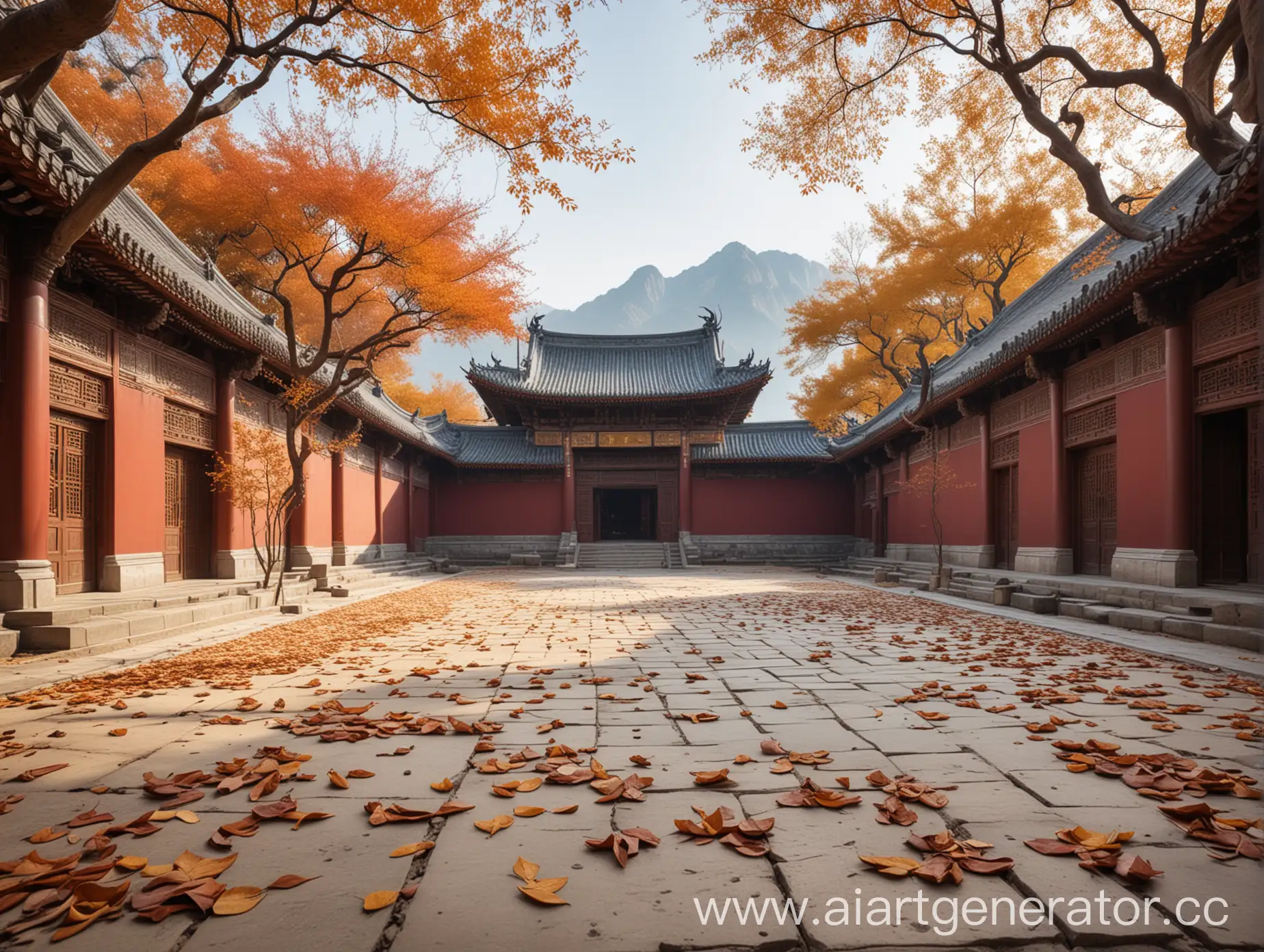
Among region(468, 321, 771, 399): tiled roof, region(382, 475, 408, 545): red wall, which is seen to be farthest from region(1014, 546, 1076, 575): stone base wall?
region(382, 475, 408, 545): red wall

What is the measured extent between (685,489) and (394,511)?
870 cm

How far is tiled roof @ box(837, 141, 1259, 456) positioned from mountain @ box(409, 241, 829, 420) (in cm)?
13678

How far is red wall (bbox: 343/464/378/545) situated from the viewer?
1479cm

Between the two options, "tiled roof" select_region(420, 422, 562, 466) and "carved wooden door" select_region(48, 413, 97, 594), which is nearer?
"carved wooden door" select_region(48, 413, 97, 594)

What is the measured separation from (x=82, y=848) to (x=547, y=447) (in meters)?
20.3

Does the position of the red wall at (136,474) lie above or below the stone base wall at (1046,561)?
above

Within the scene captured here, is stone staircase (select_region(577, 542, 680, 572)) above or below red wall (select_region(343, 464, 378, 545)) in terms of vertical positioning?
below

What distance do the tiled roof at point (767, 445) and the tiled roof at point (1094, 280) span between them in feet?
4.29

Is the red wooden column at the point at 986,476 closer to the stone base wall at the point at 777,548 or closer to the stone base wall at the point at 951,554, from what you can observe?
the stone base wall at the point at 951,554

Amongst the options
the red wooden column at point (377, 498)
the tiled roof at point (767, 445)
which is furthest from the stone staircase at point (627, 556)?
the red wooden column at point (377, 498)

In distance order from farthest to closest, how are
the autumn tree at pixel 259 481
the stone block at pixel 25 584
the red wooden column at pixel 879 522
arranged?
1. the red wooden column at pixel 879 522
2. the autumn tree at pixel 259 481
3. the stone block at pixel 25 584

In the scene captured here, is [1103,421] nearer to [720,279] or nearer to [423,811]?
[423,811]

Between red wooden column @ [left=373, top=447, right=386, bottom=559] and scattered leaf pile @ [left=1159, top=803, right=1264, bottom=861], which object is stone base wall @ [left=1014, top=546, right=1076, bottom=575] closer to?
scattered leaf pile @ [left=1159, top=803, right=1264, bottom=861]

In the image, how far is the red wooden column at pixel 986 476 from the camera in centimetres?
1252
